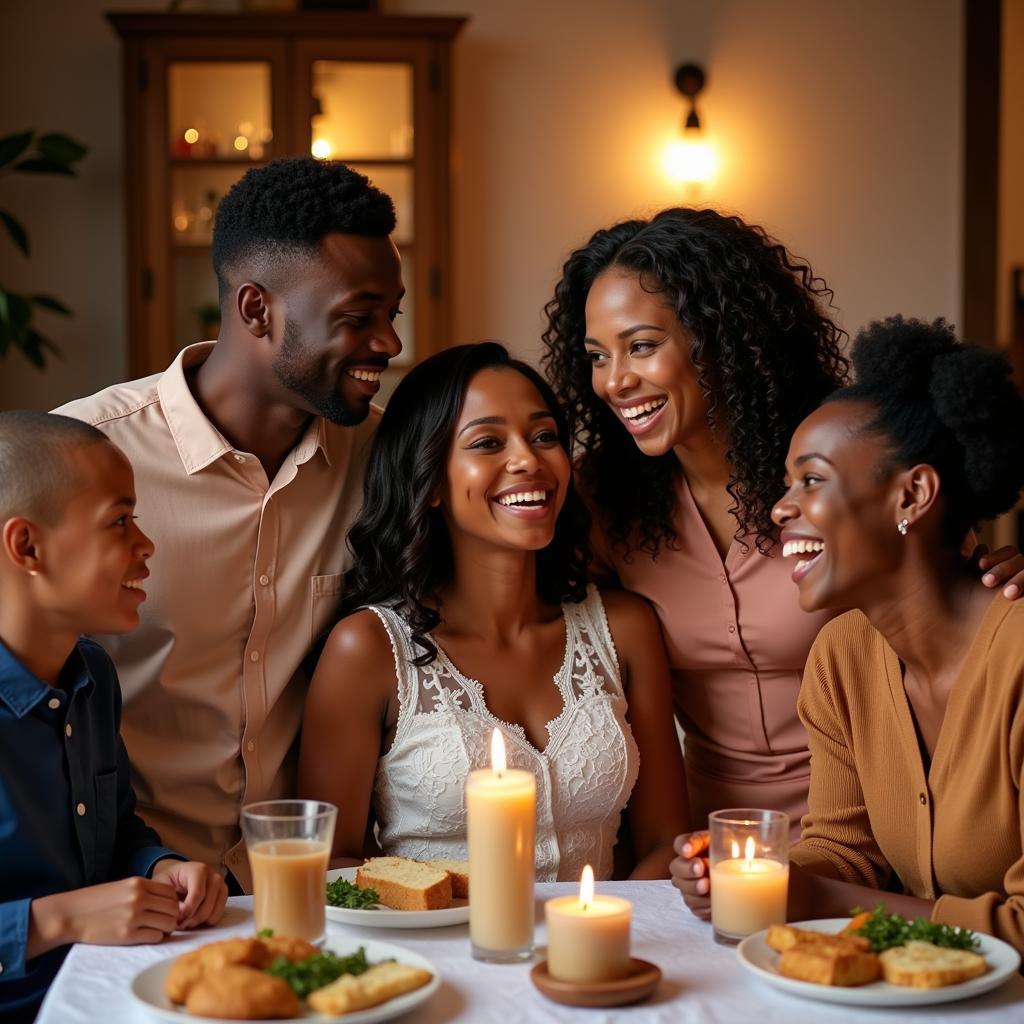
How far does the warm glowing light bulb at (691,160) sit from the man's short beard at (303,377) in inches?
152

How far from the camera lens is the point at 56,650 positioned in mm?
1857

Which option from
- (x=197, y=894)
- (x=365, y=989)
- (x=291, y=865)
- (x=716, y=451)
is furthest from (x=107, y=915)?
(x=716, y=451)

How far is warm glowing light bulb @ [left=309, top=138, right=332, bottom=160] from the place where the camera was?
5.57 m

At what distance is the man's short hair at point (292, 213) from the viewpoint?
2379 mm

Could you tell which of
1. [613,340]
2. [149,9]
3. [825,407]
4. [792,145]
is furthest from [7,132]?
[825,407]

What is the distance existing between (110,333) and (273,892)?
4705 millimetres

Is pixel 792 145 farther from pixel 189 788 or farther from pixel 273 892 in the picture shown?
pixel 273 892

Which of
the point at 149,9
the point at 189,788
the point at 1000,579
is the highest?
the point at 149,9

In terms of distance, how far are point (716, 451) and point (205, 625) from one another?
0.93 m

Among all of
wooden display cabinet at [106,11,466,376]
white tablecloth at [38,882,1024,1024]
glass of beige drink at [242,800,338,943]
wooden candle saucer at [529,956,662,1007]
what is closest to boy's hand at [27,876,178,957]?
white tablecloth at [38,882,1024,1024]

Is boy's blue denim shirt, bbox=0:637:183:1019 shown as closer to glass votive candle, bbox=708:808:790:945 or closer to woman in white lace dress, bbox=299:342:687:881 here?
woman in white lace dress, bbox=299:342:687:881

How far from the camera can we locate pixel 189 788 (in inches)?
91.7

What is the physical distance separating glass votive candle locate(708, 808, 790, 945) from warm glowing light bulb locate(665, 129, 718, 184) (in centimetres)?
470

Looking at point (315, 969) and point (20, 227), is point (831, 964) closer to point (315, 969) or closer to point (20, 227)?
point (315, 969)
